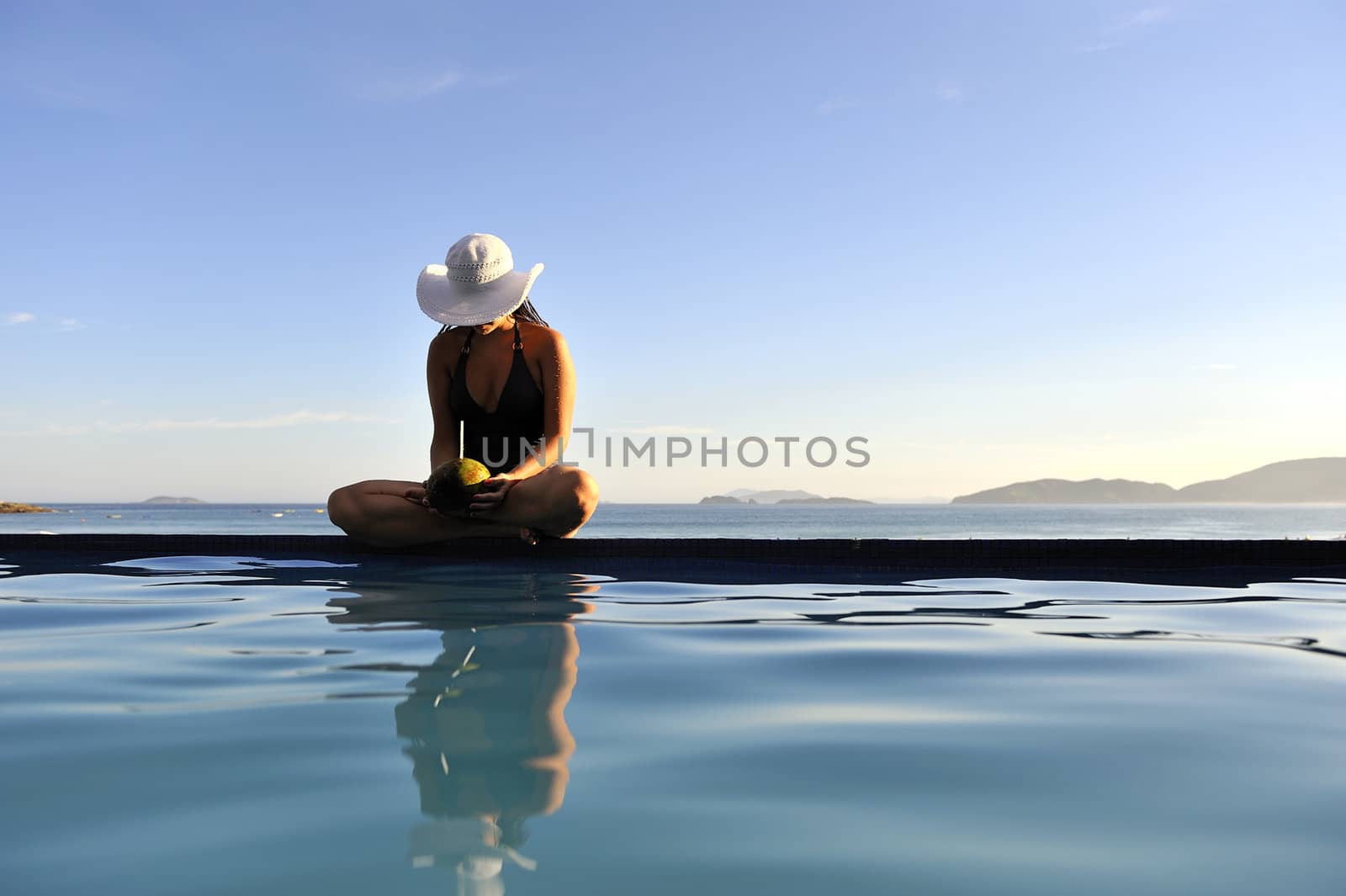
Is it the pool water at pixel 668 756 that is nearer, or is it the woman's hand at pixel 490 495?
the pool water at pixel 668 756

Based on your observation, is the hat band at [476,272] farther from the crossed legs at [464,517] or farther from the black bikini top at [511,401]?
the crossed legs at [464,517]

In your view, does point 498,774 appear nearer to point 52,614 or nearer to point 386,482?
point 52,614

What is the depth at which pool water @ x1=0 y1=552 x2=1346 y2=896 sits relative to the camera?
1050mm

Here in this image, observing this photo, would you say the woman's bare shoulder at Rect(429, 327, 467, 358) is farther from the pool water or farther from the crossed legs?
the pool water

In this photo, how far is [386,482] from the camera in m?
4.86

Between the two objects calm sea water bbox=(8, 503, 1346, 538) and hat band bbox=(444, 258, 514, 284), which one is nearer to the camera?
hat band bbox=(444, 258, 514, 284)

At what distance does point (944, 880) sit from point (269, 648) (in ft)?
6.44

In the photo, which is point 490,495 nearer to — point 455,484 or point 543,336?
point 455,484

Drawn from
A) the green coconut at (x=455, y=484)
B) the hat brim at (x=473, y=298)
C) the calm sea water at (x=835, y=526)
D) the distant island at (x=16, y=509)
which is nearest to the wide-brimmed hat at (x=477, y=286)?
the hat brim at (x=473, y=298)

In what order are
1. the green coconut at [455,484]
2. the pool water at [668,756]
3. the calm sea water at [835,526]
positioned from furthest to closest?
the calm sea water at [835,526] → the green coconut at [455,484] → the pool water at [668,756]

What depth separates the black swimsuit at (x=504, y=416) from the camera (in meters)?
4.88

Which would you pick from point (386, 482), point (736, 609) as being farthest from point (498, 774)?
point (386, 482)

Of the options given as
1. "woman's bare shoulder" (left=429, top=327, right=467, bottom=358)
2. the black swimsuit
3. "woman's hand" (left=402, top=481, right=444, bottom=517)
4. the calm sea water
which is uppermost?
"woman's bare shoulder" (left=429, top=327, right=467, bottom=358)

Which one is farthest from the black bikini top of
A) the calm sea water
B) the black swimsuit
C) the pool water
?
the calm sea water
